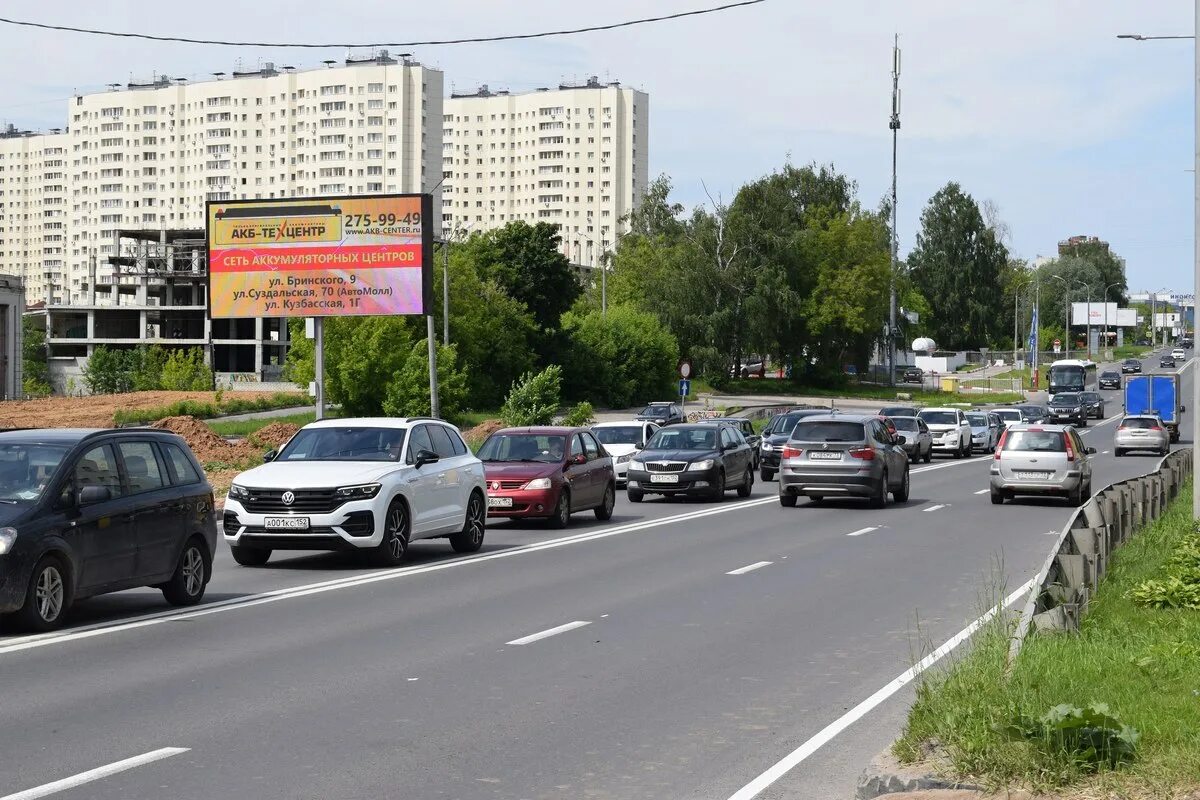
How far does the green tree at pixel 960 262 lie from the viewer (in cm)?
14550

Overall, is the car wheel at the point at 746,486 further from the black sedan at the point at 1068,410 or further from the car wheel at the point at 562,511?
the black sedan at the point at 1068,410

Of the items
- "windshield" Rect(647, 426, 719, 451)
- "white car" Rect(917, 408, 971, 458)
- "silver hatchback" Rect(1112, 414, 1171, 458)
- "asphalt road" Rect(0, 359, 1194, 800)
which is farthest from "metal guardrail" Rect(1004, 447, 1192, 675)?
"silver hatchback" Rect(1112, 414, 1171, 458)

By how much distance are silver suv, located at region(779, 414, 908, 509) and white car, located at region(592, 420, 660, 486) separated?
832cm

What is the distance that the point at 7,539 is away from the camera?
10.9 metres

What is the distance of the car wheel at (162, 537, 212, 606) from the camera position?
43.6 feet

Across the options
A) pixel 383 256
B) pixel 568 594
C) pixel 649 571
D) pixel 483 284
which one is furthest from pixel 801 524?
pixel 483 284

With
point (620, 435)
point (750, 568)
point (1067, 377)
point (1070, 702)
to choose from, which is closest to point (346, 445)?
point (750, 568)

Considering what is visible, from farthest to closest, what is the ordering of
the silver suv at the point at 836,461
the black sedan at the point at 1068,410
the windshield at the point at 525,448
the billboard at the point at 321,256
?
the black sedan at the point at 1068,410
the billboard at the point at 321,256
the silver suv at the point at 836,461
the windshield at the point at 525,448

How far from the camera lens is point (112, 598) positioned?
46.1 feet

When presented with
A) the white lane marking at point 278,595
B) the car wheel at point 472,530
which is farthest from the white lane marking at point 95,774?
the car wheel at point 472,530

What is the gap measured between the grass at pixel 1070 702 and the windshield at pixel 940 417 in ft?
144

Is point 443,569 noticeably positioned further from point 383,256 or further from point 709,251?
point 709,251

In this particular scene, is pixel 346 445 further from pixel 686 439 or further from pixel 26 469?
pixel 686 439

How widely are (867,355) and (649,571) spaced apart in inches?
3845
